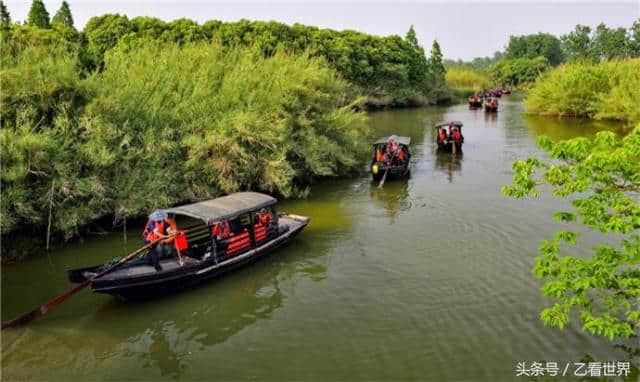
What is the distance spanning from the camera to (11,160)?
13.8 metres

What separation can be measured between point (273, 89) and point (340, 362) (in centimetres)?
1414

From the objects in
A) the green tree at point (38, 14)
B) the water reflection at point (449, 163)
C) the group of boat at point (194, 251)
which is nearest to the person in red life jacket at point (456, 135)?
the water reflection at point (449, 163)

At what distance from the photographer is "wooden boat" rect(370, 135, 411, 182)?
23.2 meters

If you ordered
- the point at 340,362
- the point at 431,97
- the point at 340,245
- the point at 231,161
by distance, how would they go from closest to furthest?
the point at 340,362 < the point at 340,245 < the point at 231,161 < the point at 431,97

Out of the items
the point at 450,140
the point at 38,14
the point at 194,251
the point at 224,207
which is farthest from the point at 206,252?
the point at 38,14

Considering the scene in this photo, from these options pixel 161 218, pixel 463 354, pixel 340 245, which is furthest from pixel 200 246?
pixel 463 354

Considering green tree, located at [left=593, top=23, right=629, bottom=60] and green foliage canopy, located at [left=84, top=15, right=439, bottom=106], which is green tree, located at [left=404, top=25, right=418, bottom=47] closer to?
green foliage canopy, located at [left=84, top=15, right=439, bottom=106]

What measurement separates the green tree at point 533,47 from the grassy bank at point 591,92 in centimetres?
10885

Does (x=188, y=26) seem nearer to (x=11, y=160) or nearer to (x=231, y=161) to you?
(x=231, y=161)

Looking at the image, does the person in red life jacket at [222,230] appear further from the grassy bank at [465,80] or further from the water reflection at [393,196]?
the grassy bank at [465,80]

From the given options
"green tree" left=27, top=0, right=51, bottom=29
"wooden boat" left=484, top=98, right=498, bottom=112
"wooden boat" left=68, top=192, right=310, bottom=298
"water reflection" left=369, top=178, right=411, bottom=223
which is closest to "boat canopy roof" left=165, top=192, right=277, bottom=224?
"wooden boat" left=68, top=192, right=310, bottom=298

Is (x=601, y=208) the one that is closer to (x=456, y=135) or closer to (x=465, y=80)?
(x=456, y=135)

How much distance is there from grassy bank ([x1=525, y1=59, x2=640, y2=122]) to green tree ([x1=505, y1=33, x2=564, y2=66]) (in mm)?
108851

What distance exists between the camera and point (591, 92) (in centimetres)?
4419
